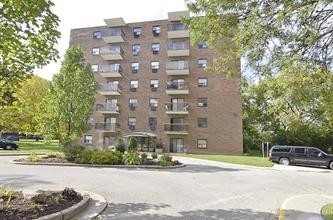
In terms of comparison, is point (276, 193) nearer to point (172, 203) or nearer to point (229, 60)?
point (172, 203)

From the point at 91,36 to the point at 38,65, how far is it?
143 feet

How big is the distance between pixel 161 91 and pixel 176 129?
5.67 metres

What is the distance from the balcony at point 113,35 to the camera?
47.4m

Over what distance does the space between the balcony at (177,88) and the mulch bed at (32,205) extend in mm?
34913

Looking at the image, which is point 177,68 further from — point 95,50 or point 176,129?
point 95,50

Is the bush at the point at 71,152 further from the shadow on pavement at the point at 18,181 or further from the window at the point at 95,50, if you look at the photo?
the window at the point at 95,50

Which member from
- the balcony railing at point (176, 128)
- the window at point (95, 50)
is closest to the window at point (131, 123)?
the balcony railing at point (176, 128)

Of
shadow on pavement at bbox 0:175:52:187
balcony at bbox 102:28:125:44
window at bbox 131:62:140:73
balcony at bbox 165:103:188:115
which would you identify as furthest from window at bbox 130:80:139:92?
shadow on pavement at bbox 0:175:52:187

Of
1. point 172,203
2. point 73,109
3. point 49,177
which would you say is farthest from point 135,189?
point 73,109

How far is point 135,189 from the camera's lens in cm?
1186

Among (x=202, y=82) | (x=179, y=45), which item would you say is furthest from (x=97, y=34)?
(x=202, y=82)

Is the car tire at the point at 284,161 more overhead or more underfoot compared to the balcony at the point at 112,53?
more underfoot

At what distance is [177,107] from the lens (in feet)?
142

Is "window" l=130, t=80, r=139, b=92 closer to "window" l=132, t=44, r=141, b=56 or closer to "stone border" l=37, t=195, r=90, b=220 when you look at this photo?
"window" l=132, t=44, r=141, b=56
